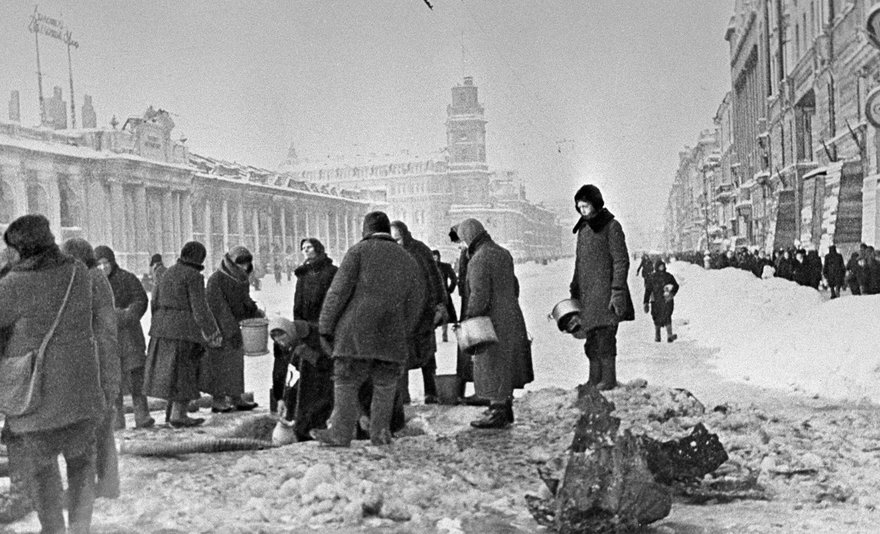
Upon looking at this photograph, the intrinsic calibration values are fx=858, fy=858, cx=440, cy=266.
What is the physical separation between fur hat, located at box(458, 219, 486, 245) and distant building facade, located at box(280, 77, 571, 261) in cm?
1090

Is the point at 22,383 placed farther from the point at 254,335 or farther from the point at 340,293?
the point at 254,335

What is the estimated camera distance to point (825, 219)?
63.1 ft

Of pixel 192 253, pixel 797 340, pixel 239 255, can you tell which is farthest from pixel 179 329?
pixel 797 340

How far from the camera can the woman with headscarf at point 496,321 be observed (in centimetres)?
545

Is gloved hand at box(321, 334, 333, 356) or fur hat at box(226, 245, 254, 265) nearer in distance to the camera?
gloved hand at box(321, 334, 333, 356)

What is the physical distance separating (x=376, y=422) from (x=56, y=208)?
1438cm

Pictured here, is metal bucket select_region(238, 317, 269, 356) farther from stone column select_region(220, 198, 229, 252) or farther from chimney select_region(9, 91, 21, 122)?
stone column select_region(220, 198, 229, 252)

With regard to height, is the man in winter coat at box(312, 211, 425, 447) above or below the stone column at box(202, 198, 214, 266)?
below

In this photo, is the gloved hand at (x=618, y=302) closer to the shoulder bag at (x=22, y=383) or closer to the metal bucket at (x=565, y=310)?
the metal bucket at (x=565, y=310)

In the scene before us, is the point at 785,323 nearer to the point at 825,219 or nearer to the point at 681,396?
the point at 681,396

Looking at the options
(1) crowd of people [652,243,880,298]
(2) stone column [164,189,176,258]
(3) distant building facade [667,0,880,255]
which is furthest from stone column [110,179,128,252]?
(3) distant building facade [667,0,880,255]

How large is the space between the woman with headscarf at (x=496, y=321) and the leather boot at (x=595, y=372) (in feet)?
2.76

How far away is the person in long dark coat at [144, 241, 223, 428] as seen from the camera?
5.93 metres

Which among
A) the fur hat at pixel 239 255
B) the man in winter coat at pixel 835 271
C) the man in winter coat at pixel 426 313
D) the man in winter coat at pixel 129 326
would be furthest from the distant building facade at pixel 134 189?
the man in winter coat at pixel 835 271
